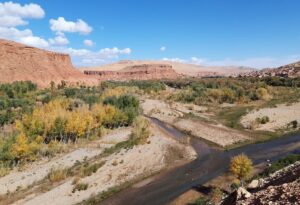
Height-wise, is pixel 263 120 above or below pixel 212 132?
above

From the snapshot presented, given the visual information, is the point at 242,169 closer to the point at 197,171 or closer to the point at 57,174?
the point at 197,171

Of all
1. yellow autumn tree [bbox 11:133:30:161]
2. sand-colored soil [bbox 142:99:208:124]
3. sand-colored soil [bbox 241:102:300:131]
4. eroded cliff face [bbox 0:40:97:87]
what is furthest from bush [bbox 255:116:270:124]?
eroded cliff face [bbox 0:40:97:87]

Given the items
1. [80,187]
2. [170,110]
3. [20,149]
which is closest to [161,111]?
[170,110]

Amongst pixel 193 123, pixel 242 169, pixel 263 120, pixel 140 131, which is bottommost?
pixel 193 123

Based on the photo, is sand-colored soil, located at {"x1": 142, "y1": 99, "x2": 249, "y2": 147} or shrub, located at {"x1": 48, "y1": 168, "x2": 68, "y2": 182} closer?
shrub, located at {"x1": 48, "y1": 168, "x2": 68, "y2": 182}

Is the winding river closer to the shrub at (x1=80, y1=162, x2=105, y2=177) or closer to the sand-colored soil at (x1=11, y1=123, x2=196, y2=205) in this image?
the sand-colored soil at (x1=11, y1=123, x2=196, y2=205)

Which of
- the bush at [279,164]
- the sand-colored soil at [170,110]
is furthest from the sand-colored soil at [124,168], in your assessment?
the sand-colored soil at [170,110]
